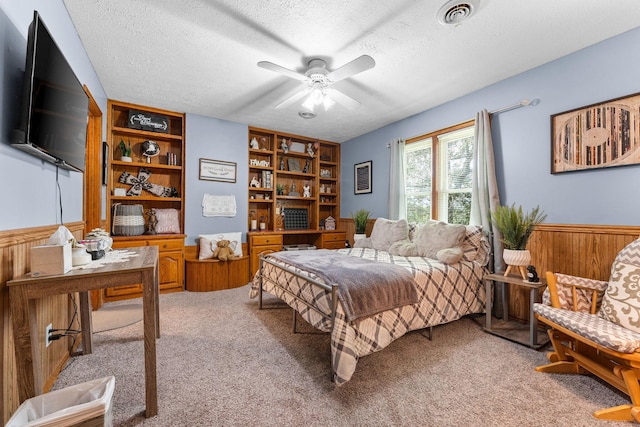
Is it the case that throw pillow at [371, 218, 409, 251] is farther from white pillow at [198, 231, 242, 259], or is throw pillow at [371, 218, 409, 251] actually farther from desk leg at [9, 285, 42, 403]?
desk leg at [9, 285, 42, 403]

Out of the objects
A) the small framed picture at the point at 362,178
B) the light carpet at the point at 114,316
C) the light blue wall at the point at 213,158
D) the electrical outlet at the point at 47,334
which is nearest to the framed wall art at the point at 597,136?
the small framed picture at the point at 362,178

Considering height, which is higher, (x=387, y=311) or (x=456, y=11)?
(x=456, y=11)

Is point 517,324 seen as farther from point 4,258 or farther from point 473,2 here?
point 4,258

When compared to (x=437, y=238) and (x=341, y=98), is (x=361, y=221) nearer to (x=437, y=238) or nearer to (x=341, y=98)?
(x=437, y=238)

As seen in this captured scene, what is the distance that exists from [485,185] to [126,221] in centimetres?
451

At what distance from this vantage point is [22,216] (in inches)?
52.8

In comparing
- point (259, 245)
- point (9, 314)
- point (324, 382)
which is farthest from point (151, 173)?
point (324, 382)

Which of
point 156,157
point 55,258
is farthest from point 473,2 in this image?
point 156,157

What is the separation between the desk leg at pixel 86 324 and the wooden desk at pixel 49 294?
0.91 meters

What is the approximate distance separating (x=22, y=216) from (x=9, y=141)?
1.23 ft

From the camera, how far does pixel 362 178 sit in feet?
16.6

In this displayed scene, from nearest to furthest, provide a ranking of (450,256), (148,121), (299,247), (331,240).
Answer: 1. (450,256)
2. (148,121)
3. (299,247)
4. (331,240)

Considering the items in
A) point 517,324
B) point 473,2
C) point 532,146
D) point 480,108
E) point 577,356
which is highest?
point 473,2

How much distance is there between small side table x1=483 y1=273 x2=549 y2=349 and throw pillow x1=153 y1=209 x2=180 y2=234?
13.6ft
